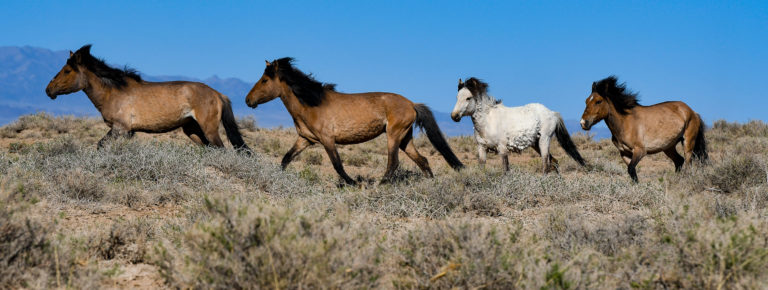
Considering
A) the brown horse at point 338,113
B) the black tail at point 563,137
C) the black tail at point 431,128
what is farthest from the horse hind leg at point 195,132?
the black tail at point 563,137

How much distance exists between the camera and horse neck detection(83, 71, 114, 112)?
39.2 feet

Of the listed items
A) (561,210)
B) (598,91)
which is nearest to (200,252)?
(561,210)

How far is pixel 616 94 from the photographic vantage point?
11141mm

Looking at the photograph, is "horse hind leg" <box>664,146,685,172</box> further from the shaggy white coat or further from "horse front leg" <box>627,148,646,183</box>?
the shaggy white coat

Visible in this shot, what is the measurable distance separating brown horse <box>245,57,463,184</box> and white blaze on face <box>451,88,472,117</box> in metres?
0.42

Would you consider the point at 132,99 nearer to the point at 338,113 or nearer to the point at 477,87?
the point at 338,113

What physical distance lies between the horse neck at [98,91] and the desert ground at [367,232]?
1902mm

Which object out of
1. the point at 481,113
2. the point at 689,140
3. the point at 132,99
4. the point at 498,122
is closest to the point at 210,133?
the point at 132,99

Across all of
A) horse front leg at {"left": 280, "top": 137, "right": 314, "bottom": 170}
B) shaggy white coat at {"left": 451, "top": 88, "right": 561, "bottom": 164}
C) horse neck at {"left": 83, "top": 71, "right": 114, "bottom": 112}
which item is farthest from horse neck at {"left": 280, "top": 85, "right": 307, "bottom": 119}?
horse neck at {"left": 83, "top": 71, "right": 114, "bottom": 112}

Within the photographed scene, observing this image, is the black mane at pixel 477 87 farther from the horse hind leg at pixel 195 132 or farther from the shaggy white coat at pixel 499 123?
the horse hind leg at pixel 195 132

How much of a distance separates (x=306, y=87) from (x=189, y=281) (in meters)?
6.83

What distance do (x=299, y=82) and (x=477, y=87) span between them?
9.65 ft

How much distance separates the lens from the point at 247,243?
3.94 metres

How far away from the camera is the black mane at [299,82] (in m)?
10.6
